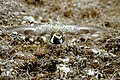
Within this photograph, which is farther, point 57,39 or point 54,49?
point 57,39

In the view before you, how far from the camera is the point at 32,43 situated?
4.10 meters

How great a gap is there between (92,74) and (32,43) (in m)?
1.17

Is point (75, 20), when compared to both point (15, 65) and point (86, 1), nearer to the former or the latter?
point (86, 1)

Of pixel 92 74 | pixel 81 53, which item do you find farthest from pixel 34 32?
pixel 92 74

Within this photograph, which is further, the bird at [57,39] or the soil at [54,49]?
the bird at [57,39]

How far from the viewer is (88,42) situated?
13.9 ft

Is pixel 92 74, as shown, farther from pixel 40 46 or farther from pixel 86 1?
pixel 86 1

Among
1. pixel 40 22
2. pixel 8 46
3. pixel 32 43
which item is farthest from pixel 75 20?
pixel 8 46

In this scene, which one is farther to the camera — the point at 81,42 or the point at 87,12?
the point at 87,12

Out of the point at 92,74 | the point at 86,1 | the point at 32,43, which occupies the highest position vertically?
the point at 86,1

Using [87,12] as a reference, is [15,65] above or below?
below

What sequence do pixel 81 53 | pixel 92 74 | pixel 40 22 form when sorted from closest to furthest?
pixel 92 74 < pixel 81 53 < pixel 40 22

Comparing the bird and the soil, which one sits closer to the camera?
the soil

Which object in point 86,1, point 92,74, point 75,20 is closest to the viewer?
point 92,74
